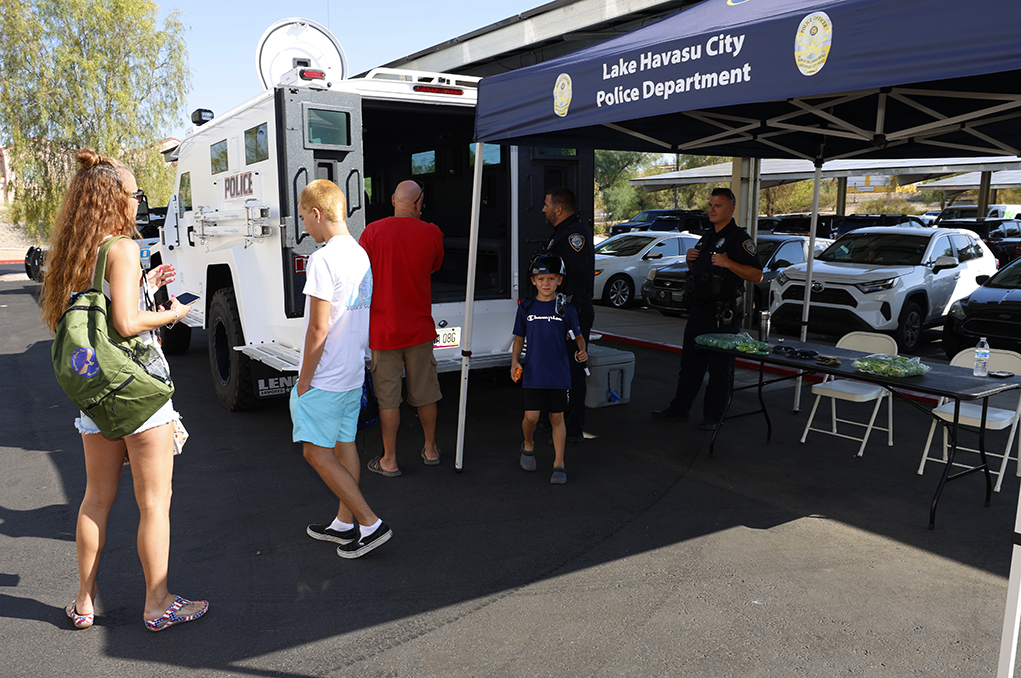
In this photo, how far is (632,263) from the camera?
14.6 metres

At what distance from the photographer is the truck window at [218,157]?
671cm

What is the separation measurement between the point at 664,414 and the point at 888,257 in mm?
5818

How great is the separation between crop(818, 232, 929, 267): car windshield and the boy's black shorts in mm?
7330

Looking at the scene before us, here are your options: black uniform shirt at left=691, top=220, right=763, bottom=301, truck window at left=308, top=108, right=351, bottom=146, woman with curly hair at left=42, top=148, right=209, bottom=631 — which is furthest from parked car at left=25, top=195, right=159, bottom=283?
black uniform shirt at left=691, top=220, right=763, bottom=301

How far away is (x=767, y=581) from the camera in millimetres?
3787

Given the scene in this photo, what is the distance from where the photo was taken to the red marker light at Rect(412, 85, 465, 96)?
19.4 ft

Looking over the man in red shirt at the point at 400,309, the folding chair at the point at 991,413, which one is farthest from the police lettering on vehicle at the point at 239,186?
the folding chair at the point at 991,413

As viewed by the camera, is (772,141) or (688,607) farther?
(772,141)

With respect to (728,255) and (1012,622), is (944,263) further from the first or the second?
(1012,622)

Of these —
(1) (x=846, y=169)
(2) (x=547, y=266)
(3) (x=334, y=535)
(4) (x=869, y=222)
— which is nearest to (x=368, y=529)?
(3) (x=334, y=535)

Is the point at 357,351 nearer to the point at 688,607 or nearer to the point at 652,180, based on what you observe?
the point at 688,607

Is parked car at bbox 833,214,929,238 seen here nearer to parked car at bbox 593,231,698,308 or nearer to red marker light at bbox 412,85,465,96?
parked car at bbox 593,231,698,308

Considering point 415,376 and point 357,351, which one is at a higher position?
point 357,351

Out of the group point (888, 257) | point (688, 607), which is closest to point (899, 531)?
point (688, 607)
